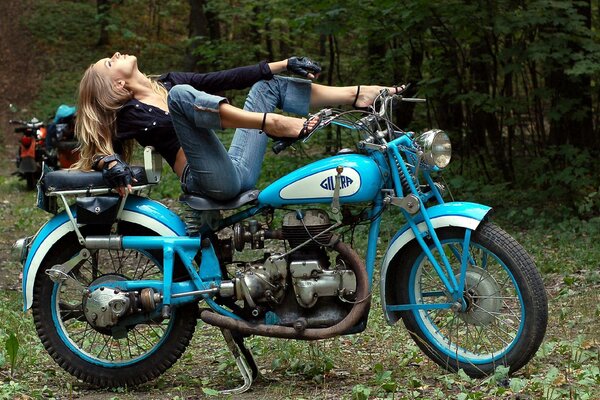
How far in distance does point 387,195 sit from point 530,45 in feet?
17.9

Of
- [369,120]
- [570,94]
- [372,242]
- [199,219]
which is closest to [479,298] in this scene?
[372,242]

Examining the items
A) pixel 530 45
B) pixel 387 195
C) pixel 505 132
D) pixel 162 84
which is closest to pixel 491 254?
pixel 387 195

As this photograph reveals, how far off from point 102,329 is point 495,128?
889cm

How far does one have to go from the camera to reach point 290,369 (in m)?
5.05

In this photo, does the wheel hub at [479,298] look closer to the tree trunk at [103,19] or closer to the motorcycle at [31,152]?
the motorcycle at [31,152]

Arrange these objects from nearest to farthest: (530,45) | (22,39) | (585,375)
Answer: (585,375) < (530,45) < (22,39)

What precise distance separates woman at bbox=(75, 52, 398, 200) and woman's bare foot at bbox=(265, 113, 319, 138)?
0.41 m

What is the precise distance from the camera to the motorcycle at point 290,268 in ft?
14.7

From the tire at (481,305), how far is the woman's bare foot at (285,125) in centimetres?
80

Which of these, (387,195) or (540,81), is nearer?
(387,195)

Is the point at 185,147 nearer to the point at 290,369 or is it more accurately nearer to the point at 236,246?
the point at 236,246

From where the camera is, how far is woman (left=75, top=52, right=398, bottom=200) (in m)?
4.70

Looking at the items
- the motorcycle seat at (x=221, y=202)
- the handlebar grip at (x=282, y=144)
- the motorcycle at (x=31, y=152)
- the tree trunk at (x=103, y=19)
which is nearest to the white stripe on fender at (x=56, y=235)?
the motorcycle seat at (x=221, y=202)

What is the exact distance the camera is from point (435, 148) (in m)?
4.46
